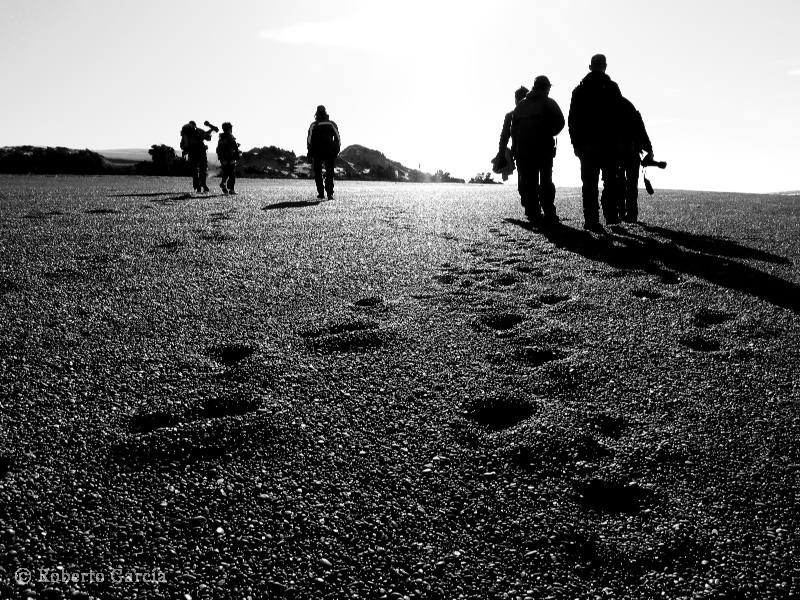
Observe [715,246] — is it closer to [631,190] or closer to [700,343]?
[631,190]

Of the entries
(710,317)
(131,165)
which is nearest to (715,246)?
(710,317)

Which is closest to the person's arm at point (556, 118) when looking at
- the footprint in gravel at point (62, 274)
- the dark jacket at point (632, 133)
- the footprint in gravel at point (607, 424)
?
the dark jacket at point (632, 133)

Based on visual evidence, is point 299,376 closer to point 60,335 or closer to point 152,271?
point 60,335

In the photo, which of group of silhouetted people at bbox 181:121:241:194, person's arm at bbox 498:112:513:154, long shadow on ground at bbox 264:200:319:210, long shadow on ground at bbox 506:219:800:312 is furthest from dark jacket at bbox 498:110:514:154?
group of silhouetted people at bbox 181:121:241:194

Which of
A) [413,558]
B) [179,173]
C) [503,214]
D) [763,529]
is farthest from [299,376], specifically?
[179,173]

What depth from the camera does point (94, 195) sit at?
37.0 feet

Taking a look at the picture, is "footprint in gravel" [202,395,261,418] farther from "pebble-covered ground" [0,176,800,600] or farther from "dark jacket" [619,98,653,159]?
"dark jacket" [619,98,653,159]

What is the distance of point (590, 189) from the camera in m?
7.43

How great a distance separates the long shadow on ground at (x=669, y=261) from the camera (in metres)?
4.35

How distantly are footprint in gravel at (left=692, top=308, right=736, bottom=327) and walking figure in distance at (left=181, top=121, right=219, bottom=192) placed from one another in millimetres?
12682

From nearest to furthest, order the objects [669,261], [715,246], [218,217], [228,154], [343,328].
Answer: [343,328] → [669,261] → [715,246] → [218,217] → [228,154]

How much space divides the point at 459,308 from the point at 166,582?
2646 millimetres

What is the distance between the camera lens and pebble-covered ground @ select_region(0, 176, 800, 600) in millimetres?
1671

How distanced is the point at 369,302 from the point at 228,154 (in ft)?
37.4
